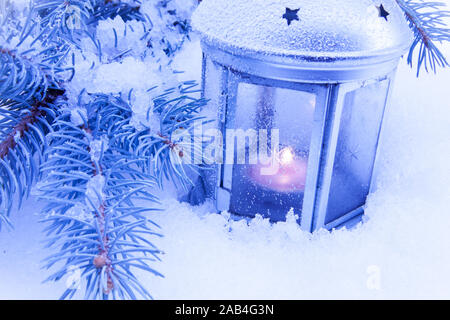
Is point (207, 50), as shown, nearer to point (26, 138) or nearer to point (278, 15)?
point (278, 15)

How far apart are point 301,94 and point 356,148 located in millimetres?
151

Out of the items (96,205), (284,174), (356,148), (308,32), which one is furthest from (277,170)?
(96,205)

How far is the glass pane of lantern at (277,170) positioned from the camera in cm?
77

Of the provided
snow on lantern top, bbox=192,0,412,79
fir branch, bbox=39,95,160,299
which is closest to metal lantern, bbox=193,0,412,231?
snow on lantern top, bbox=192,0,412,79

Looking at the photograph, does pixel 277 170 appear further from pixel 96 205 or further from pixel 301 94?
pixel 96 205

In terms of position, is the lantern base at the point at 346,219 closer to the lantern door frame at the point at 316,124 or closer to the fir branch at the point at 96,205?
the lantern door frame at the point at 316,124

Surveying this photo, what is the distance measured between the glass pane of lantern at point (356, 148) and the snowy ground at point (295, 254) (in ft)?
0.13

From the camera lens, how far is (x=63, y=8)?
0.67 m

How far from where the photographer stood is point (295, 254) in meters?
0.68

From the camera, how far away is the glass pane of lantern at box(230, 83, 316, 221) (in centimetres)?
77

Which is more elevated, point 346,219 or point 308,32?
point 308,32

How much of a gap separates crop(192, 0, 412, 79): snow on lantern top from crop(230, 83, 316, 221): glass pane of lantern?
120mm

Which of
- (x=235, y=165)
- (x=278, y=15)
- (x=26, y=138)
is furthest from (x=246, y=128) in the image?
(x=26, y=138)

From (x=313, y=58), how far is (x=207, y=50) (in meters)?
0.18
